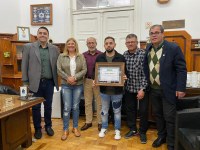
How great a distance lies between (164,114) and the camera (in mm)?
2307

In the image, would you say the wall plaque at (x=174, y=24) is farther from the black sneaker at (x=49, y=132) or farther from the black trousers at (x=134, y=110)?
the black sneaker at (x=49, y=132)

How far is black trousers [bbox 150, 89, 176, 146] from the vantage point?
7.39 feet

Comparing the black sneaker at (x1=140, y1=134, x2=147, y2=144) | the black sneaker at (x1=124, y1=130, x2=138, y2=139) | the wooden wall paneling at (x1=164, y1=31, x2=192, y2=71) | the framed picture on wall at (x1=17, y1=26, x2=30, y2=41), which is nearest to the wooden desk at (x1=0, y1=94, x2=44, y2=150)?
the black sneaker at (x1=124, y1=130, x2=138, y2=139)

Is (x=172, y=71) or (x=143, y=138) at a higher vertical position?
(x=172, y=71)

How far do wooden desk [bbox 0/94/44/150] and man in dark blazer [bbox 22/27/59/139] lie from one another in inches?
11.1

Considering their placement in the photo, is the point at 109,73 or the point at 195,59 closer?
the point at 109,73

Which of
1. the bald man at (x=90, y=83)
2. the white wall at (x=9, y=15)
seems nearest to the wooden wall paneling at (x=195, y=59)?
the bald man at (x=90, y=83)

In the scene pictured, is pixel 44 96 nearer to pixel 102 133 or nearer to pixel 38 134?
pixel 38 134

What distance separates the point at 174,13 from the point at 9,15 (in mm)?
3547

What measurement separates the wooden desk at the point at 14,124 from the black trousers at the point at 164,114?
140cm

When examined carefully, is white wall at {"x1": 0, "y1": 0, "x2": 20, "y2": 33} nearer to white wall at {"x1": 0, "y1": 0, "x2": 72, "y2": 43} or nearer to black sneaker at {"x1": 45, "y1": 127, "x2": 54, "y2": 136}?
white wall at {"x1": 0, "y1": 0, "x2": 72, "y2": 43}

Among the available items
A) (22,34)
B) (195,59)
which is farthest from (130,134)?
(22,34)

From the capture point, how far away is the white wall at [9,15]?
4.31m

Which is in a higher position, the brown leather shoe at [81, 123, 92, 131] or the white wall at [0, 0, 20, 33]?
the white wall at [0, 0, 20, 33]
